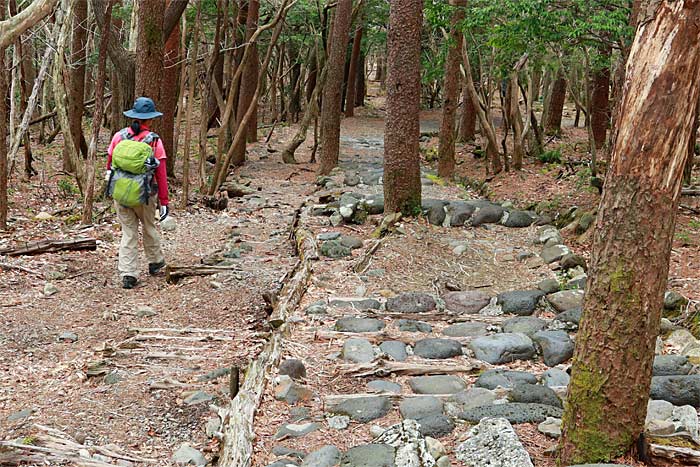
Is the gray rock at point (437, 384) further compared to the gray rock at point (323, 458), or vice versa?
the gray rock at point (437, 384)

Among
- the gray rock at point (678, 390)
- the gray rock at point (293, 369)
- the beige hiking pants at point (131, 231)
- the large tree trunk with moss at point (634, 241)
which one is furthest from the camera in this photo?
the beige hiking pants at point (131, 231)

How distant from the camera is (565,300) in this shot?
6.68 meters

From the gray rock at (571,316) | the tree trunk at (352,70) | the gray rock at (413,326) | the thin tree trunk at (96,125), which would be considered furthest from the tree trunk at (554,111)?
the gray rock at (413,326)

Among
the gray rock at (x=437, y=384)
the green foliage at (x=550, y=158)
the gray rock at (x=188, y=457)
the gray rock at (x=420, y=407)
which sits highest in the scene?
the green foliage at (x=550, y=158)

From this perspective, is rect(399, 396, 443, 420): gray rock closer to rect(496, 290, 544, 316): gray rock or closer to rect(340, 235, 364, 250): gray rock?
rect(496, 290, 544, 316): gray rock

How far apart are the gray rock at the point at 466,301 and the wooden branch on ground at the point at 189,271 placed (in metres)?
2.82

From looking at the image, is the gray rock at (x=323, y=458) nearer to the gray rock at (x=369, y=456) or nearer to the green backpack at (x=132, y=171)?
the gray rock at (x=369, y=456)

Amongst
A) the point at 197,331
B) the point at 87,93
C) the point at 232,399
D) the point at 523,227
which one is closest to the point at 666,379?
the point at 232,399

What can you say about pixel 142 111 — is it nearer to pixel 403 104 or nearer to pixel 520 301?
pixel 403 104

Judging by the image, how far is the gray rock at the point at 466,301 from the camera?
6.96 m

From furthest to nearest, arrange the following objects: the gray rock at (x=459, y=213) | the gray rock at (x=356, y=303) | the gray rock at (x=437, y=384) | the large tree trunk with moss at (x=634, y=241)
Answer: the gray rock at (x=459, y=213) < the gray rock at (x=356, y=303) < the gray rock at (x=437, y=384) < the large tree trunk with moss at (x=634, y=241)

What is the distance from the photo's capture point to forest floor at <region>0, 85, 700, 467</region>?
485 centimetres

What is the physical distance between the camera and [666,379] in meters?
4.51

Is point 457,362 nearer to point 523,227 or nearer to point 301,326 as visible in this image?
point 301,326
